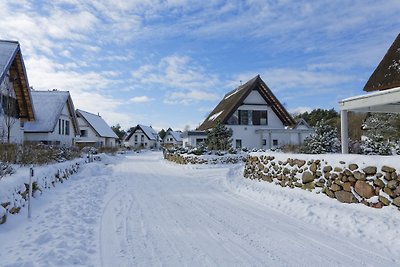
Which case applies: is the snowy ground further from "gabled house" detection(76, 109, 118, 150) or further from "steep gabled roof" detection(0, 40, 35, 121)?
"gabled house" detection(76, 109, 118, 150)

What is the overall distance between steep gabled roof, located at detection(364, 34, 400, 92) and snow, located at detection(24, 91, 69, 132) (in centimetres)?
2610

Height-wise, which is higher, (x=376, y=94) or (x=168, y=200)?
(x=376, y=94)

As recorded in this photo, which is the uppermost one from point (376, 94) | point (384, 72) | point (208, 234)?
point (384, 72)

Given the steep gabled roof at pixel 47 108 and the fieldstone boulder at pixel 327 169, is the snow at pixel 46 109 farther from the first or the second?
the fieldstone boulder at pixel 327 169

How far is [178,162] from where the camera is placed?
84.8ft

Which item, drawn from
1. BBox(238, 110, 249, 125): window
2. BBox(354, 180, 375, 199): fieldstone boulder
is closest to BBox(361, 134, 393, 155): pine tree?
BBox(354, 180, 375, 199): fieldstone boulder

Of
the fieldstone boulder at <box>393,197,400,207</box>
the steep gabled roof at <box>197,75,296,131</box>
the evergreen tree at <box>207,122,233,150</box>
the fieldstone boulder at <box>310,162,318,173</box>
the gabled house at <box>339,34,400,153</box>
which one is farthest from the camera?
the steep gabled roof at <box>197,75,296,131</box>

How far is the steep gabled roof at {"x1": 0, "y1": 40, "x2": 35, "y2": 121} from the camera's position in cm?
1755

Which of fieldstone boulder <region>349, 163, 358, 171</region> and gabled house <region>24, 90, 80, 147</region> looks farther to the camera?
gabled house <region>24, 90, 80, 147</region>

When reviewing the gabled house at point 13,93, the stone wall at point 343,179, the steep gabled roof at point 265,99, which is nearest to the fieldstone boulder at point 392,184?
the stone wall at point 343,179

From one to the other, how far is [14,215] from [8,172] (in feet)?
7.03

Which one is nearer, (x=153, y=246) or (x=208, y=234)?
(x=153, y=246)

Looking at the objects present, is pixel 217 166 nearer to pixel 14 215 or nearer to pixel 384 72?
pixel 384 72

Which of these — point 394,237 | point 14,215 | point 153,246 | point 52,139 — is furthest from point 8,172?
point 52,139
